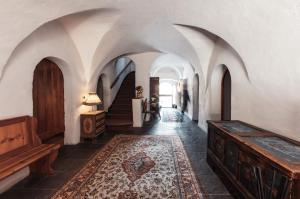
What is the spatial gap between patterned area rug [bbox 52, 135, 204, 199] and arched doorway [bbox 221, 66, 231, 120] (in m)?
1.65

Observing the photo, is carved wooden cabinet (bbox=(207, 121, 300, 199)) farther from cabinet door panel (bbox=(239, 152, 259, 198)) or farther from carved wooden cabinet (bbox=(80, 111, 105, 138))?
carved wooden cabinet (bbox=(80, 111, 105, 138))

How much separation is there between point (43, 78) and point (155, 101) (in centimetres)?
586

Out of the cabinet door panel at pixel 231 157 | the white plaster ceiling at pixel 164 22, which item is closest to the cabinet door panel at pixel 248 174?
the cabinet door panel at pixel 231 157

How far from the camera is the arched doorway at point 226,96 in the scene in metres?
5.04

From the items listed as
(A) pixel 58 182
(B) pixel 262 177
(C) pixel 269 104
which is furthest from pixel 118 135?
(B) pixel 262 177

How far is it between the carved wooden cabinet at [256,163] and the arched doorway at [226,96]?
2.05 metres

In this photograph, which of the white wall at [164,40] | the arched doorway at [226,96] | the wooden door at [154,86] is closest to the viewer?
the white wall at [164,40]

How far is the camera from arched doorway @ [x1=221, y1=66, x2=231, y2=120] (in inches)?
198

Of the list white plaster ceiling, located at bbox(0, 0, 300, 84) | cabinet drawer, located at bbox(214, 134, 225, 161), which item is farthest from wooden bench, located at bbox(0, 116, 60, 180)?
cabinet drawer, located at bbox(214, 134, 225, 161)

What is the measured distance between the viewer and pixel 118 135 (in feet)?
18.8

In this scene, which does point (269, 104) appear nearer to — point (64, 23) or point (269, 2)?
point (269, 2)

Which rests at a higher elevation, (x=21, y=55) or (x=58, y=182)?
(x=21, y=55)

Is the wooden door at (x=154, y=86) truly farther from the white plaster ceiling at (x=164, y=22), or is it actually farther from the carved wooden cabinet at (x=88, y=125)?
the carved wooden cabinet at (x=88, y=125)

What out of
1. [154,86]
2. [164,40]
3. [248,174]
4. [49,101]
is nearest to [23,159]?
[49,101]
